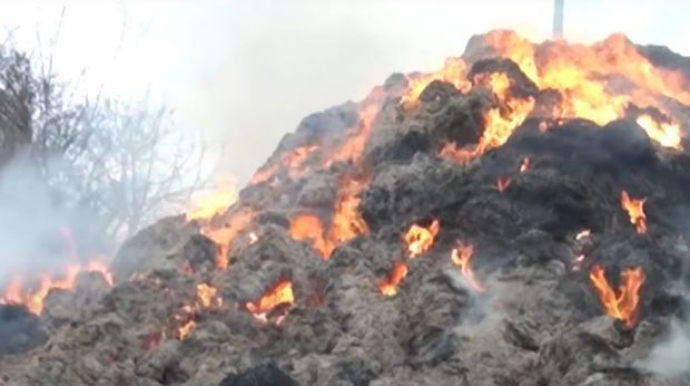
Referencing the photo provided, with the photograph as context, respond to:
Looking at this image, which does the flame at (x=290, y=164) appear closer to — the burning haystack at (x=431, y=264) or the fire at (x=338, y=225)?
the burning haystack at (x=431, y=264)

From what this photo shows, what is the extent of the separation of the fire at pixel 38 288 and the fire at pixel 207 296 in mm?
2349

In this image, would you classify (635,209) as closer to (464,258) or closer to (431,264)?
(464,258)

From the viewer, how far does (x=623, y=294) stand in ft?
47.2

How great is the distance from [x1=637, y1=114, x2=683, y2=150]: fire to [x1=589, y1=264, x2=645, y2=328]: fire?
477 cm

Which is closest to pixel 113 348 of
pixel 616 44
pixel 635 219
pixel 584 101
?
pixel 635 219

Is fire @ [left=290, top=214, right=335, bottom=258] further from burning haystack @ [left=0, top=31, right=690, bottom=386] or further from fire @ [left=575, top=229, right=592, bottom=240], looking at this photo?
fire @ [left=575, top=229, right=592, bottom=240]

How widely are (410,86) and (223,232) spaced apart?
5.19 metres

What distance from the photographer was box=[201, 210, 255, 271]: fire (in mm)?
17125

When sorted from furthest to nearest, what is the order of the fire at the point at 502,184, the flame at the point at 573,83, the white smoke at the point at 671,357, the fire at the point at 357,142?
the fire at the point at 357,142 < the flame at the point at 573,83 < the fire at the point at 502,184 < the white smoke at the point at 671,357

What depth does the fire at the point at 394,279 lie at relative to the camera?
1503 cm

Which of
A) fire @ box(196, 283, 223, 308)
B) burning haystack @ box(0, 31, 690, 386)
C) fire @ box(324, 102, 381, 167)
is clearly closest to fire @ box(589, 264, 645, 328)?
burning haystack @ box(0, 31, 690, 386)

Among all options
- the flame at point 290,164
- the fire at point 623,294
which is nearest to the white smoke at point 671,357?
the fire at point 623,294

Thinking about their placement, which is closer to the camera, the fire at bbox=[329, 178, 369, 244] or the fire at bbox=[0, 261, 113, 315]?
the fire at bbox=[0, 261, 113, 315]

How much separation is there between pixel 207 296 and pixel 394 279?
7.78 ft
